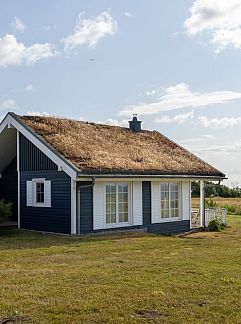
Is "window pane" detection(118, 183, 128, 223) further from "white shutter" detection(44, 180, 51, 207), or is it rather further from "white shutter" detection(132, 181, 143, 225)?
"white shutter" detection(44, 180, 51, 207)

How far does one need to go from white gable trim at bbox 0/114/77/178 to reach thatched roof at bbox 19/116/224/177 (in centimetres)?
24

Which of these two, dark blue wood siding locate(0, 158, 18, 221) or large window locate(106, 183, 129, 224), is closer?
large window locate(106, 183, 129, 224)

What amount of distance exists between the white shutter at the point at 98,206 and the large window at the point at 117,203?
35cm

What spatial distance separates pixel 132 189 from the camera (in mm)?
20578

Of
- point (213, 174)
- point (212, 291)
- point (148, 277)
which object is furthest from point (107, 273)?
point (213, 174)

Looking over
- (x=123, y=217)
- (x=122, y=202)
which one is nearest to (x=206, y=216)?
(x=123, y=217)

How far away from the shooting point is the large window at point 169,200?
22.2 meters

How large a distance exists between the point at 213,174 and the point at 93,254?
11779 millimetres

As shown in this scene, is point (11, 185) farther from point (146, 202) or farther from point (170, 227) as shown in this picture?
point (170, 227)

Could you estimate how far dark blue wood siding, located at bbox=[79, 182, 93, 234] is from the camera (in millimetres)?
18781

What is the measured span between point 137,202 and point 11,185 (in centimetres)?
649

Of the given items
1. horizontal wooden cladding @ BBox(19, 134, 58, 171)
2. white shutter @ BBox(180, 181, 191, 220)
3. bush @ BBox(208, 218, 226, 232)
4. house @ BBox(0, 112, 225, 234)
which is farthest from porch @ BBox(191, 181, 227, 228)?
horizontal wooden cladding @ BBox(19, 134, 58, 171)

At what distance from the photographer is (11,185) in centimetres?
2362

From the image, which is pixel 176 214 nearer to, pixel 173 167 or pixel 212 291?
pixel 173 167
